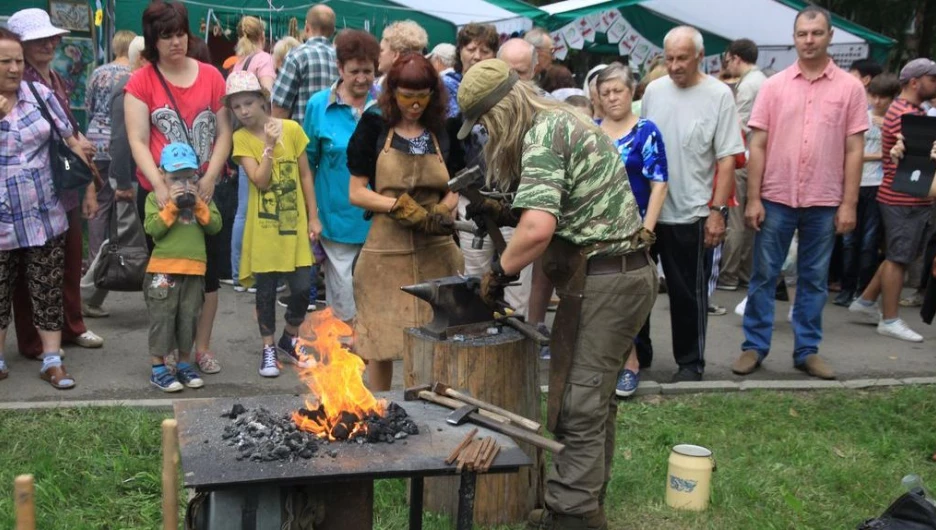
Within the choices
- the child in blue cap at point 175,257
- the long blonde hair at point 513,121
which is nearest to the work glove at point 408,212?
the long blonde hair at point 513,121

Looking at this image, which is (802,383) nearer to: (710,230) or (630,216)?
(710,230)

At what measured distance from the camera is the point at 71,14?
1078 centimetres

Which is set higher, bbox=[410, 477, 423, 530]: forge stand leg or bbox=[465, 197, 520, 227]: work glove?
bbox=[465, 197, 520, 227]: work glove

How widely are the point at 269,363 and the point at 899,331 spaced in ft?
16.3

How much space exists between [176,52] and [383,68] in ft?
4.29

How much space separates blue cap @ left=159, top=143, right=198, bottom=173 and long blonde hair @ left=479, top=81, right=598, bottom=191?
2.43m

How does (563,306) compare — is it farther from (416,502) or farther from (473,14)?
(473,14)

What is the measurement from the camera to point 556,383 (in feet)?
13.5

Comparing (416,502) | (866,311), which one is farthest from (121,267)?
(866,311)

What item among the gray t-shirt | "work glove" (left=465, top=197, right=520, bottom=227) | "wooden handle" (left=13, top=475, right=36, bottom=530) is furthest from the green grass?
"wooden handle" (left=13, top=475, right=36, bottom=530)

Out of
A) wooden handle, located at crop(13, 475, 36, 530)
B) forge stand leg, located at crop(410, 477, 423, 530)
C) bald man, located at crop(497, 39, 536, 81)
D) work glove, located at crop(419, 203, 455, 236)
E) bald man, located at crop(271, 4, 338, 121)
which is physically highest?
bald man, located at crop(497, 39, 536, 81)

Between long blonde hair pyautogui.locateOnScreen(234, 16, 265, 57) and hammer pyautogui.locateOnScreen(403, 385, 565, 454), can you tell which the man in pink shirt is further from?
long blonde hair pyautogui.locateOnScreen(234, 16, 265, 57)

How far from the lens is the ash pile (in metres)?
3.11

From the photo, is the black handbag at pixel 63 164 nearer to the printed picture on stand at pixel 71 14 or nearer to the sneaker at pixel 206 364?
the sneaker at pixel 206 364
